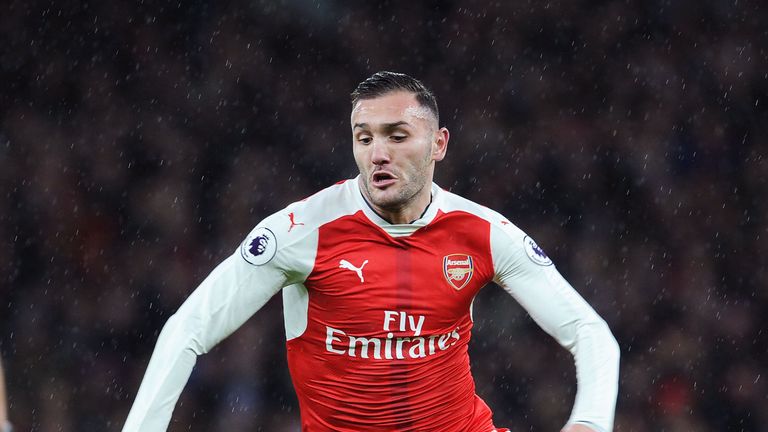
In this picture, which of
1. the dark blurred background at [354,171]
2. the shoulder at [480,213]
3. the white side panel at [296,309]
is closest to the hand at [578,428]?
the shoulder at [480,213]

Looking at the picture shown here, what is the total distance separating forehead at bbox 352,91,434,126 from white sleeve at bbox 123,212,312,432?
1.41ft

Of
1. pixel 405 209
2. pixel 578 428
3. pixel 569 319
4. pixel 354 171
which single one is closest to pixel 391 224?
pixel 405 209

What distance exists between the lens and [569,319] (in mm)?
3168

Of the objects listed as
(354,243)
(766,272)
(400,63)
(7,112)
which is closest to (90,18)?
(7,112)

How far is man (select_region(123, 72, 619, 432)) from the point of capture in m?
3.10

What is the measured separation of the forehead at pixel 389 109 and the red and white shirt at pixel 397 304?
0.26 meters

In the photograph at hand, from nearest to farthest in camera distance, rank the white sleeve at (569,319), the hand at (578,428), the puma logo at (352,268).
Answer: the hand at (578,428) < the white sleeve at (569,319) < the puma logo at (352,268)

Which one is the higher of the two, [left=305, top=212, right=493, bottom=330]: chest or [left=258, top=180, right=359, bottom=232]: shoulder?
[left=258, top=180, right=359, bottom=232]: shoulder

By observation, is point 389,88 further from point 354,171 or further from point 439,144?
point 354,171

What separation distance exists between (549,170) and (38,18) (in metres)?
3.27

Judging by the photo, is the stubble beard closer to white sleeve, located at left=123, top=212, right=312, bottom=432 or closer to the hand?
white sleeve, located at left=123, top=212, right=312, bottom=432

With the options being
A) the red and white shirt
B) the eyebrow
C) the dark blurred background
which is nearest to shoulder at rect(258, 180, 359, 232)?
the red and white shirt

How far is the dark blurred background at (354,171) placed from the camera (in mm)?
6367

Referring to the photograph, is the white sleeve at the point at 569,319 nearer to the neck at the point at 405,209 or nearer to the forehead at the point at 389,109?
the neck at the point at 405,209
